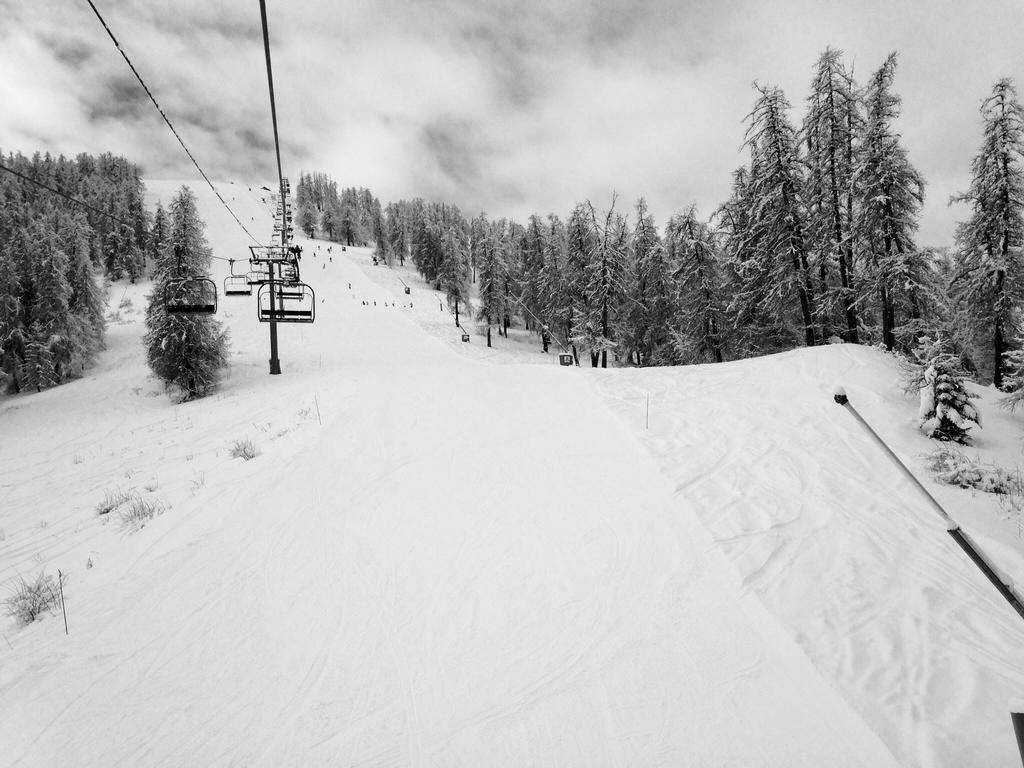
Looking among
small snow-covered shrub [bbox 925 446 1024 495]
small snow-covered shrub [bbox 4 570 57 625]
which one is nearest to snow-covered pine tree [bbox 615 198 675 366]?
small snow-covered shrub [bbox 925 446 1024 495]

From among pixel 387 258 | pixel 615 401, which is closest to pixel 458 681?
pixel 615 401

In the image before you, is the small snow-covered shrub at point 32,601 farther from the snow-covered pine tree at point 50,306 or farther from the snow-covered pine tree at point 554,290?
the snow-covered pine tree at point 50,306

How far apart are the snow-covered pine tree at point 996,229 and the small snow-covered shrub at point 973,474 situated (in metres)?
14.8

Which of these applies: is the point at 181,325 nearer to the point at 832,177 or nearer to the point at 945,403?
the point at 945,403

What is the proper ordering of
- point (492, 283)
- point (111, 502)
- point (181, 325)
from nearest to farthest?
point (111, 502), point (181, 325), point (492, 283)

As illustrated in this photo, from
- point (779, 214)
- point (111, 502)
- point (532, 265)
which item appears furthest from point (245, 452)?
point (532, 265)

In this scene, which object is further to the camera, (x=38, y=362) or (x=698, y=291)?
(x=38, y=362)

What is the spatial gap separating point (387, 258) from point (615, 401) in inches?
3900

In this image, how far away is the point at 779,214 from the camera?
1984cm

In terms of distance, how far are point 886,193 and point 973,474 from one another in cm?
1600

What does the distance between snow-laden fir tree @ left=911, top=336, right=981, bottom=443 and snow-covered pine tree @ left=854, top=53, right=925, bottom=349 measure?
9526 millimetres

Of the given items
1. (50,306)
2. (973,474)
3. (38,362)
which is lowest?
(973,474)

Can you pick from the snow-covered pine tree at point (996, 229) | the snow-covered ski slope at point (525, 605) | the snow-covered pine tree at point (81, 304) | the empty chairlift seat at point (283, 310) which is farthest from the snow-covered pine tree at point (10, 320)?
the snow-covered pine tree at point (996, 229)

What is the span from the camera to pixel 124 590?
507 centimetres
